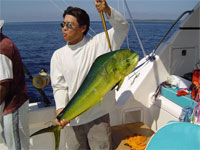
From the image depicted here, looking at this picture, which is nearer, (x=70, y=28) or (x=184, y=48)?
(x=70, y=28)

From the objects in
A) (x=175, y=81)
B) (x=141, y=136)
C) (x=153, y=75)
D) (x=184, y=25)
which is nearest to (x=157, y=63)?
(x=153, y=75)

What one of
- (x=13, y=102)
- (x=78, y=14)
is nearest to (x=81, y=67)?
(x=78, y=14)

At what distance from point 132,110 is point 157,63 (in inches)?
33.5

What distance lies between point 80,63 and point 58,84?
1.03 ft

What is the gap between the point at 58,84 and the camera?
2033 mm

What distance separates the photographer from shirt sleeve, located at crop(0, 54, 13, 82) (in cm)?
198

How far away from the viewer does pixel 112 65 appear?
1372mm

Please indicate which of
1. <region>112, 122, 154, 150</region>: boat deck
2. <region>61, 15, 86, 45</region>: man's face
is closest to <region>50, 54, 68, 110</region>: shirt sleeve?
<region>61, 15, 86, 45</region>: man's face

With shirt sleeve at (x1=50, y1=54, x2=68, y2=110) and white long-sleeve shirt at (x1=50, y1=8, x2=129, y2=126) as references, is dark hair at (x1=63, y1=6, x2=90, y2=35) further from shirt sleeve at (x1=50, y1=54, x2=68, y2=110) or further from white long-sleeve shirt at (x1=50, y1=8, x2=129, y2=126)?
shirt sleeve at (x1=50, y1=54, x2=68, y2=110)

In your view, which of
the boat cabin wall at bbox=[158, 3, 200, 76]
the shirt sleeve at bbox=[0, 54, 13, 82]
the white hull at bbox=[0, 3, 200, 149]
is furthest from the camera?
the boat cabin wall at bbox=[158, 3, 200, 76]

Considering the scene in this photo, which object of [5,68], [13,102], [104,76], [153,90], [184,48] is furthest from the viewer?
[184,48]

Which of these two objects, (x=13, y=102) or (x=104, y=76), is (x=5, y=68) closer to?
(x=13, y=102)

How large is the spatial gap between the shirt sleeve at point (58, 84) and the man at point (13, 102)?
42cm

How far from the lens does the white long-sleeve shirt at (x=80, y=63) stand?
1.92 m
